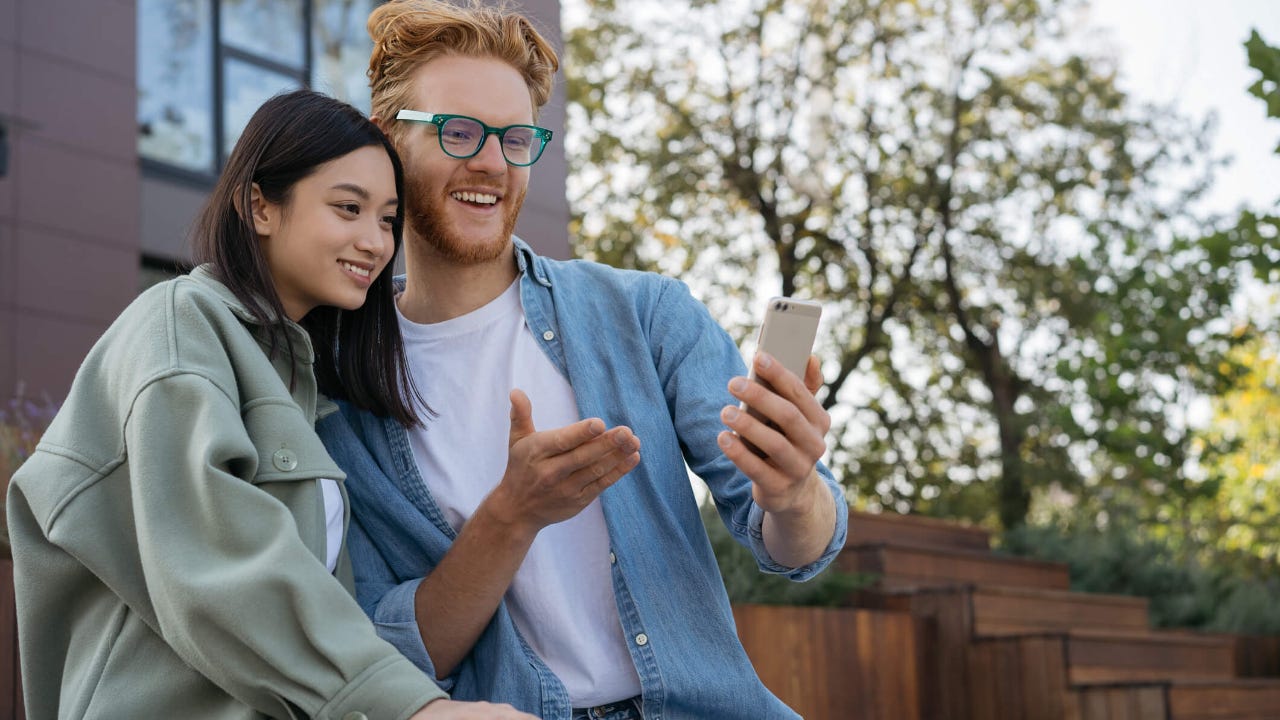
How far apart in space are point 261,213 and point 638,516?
742mm

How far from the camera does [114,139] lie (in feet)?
30.6

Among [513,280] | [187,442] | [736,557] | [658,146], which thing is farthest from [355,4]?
[187,442]

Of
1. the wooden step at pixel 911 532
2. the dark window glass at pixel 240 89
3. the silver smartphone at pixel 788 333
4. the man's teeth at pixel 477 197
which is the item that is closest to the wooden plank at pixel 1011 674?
the wooden step at pixel 911 532

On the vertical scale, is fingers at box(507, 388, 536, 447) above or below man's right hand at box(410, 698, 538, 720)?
above

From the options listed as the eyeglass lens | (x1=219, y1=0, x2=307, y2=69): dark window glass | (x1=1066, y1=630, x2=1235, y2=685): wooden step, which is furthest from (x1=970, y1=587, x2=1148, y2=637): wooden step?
(x1=219, y1=0, x2=307, y2=69): dark window glass

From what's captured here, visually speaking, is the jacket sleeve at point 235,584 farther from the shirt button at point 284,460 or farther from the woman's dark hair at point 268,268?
the woman's dark hair at point 268,268

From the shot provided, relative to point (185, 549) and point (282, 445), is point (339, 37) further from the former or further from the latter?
point (185, 549)

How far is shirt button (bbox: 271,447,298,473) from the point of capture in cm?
170

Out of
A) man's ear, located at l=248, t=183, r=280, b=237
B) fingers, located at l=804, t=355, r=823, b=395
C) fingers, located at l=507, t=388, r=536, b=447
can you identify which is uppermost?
man's ear, located at l=248, t=183, r=280, b=237

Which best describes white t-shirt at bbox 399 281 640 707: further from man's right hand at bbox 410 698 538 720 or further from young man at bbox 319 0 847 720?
man's right hand at bbox 410 698 538 720

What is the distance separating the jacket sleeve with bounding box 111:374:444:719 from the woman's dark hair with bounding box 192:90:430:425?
0.29m

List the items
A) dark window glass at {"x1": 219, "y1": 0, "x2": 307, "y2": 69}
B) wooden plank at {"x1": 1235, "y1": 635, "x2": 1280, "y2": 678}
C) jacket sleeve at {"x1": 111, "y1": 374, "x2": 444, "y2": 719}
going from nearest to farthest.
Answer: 1. jacket sleeve at {"x1": 111, "y1": 374, "x2": 444, "y2": 719}
2. wooden plank at {"x1": 1235, "y1": 635, "x2": 1280, "y2": 678}
3. dark window glass at {"x1": 219, "y1": 0, "x2": 307, "y2": 69}

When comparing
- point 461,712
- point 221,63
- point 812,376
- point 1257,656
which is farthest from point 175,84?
point 461,712

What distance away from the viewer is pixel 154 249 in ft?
32.1
